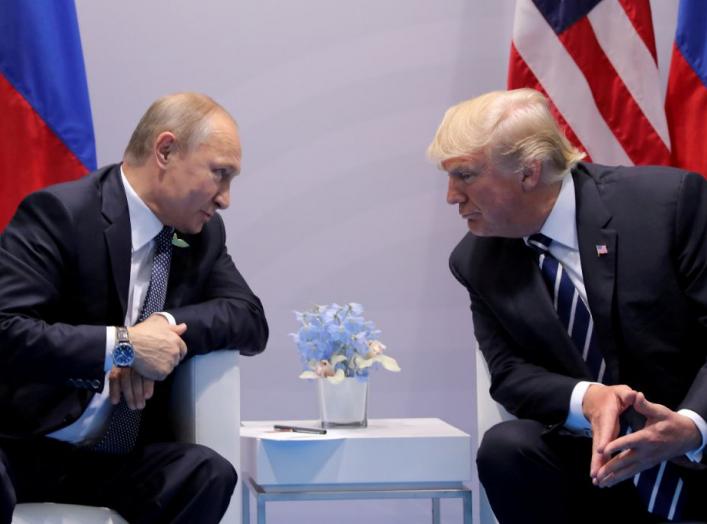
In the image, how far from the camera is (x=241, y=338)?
9.05 feet

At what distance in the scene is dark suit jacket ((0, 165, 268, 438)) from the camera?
249 cm

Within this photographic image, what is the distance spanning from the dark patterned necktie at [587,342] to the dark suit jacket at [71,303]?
29.7 inches

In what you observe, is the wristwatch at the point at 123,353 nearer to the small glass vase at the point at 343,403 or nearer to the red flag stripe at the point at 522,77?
the small glass vase at the point at 343,403

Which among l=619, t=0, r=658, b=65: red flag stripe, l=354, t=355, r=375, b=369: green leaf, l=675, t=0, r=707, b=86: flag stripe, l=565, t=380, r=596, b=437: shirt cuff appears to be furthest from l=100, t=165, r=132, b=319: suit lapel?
l=675, t=0, r=707, b=86: flag stripe

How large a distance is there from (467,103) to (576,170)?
1.05ft

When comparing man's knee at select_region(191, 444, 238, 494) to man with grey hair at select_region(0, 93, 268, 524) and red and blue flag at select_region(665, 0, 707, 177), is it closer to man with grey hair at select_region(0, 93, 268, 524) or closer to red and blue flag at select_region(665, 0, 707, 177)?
man with grey hair at select_region(0, 93, 268, 524)

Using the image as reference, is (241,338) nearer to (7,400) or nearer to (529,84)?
(7,400)

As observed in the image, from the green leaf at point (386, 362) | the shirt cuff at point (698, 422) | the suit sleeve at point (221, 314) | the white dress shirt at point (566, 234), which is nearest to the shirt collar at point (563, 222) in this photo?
the white dress shirt at point (566, 234)

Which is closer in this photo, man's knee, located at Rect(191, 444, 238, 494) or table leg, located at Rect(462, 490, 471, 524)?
man's knee, located at Rect(191, 444, 238, 494)

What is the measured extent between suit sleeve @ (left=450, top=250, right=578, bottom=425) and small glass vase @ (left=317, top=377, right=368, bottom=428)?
450 millimetres

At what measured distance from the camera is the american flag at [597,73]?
3.72m

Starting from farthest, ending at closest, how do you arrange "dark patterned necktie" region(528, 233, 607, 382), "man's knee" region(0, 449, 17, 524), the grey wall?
the grey wall → "dark patterned necktie" region(528, 233, 607, 382) → "man's knee" region(0, 449, 17, 524)

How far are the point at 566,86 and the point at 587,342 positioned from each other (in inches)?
53.6

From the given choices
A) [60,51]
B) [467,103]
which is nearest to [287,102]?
[60,51]
